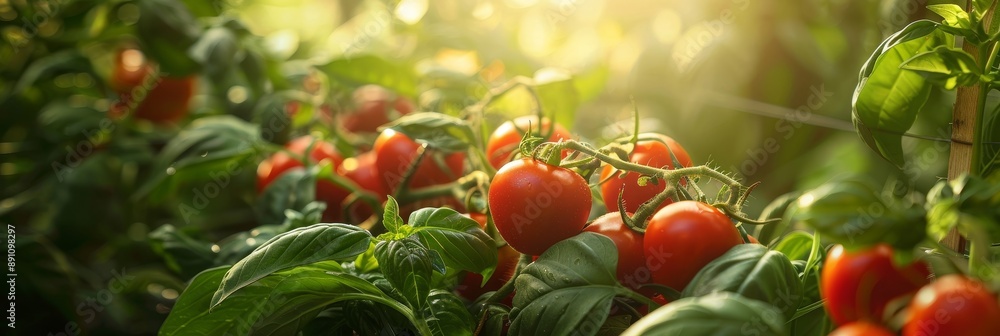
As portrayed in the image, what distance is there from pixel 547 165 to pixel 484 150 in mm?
193

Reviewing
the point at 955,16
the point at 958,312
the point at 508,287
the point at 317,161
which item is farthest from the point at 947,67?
the point at 317,161

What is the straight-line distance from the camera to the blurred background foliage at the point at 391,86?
0.86 metres

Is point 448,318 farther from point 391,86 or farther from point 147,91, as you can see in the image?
point 147,91

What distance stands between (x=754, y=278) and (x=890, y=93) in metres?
0.16

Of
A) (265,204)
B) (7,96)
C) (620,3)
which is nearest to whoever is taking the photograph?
(265,204)

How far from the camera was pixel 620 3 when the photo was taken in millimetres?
1414

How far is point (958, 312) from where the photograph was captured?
302 mm

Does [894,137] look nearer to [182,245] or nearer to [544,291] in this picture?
[544,291]

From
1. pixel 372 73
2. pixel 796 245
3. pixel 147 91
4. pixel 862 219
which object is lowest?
pixel 147 91

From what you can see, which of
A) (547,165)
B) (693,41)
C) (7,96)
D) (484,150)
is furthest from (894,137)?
(7,96)

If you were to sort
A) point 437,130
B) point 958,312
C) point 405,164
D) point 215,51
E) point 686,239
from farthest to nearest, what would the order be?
point 215,51
point 405,164
point 437,130
point 686,239
point 958,312

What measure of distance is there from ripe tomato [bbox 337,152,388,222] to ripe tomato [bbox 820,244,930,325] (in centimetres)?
46

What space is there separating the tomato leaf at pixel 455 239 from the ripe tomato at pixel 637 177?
84mm

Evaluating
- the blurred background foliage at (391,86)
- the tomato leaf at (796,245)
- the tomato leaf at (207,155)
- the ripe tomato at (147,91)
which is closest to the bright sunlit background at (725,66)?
the blurred background foliage at (391,86)
